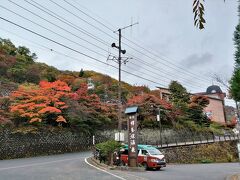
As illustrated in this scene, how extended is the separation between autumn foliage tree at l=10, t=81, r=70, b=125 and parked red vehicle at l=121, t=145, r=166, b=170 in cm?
1125

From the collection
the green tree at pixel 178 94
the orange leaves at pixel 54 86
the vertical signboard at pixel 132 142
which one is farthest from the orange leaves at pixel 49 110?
the green tree at pixel 178 94

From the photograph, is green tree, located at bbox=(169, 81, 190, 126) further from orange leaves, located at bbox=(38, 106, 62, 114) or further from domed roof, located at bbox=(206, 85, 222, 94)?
domed roof, located at bbox=(206, 85, 222, 94)

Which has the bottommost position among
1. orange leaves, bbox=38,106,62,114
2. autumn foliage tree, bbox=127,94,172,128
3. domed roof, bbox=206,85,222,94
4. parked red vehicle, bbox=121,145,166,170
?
parked red vehicle, bbox=121,145,166,170

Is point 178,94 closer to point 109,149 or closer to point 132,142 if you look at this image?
point 132,142

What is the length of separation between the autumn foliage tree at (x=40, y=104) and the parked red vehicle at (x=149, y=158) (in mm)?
11249

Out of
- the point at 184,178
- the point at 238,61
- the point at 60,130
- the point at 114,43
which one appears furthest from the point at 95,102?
the point at 238,61

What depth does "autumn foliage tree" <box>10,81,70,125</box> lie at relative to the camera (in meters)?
29.6

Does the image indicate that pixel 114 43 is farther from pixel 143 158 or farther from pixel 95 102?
pixel 95 102

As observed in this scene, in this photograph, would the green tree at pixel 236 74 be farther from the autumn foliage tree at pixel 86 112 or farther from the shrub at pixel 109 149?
the autumn foliage tree at pixel 86 112

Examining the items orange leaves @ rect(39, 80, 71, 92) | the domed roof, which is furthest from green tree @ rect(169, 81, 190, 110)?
the domed roof

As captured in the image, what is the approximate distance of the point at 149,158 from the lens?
21.4 m

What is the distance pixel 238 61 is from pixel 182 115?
152 ft

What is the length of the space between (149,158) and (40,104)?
1374 centimetres

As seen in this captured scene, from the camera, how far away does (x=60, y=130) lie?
33219mm
